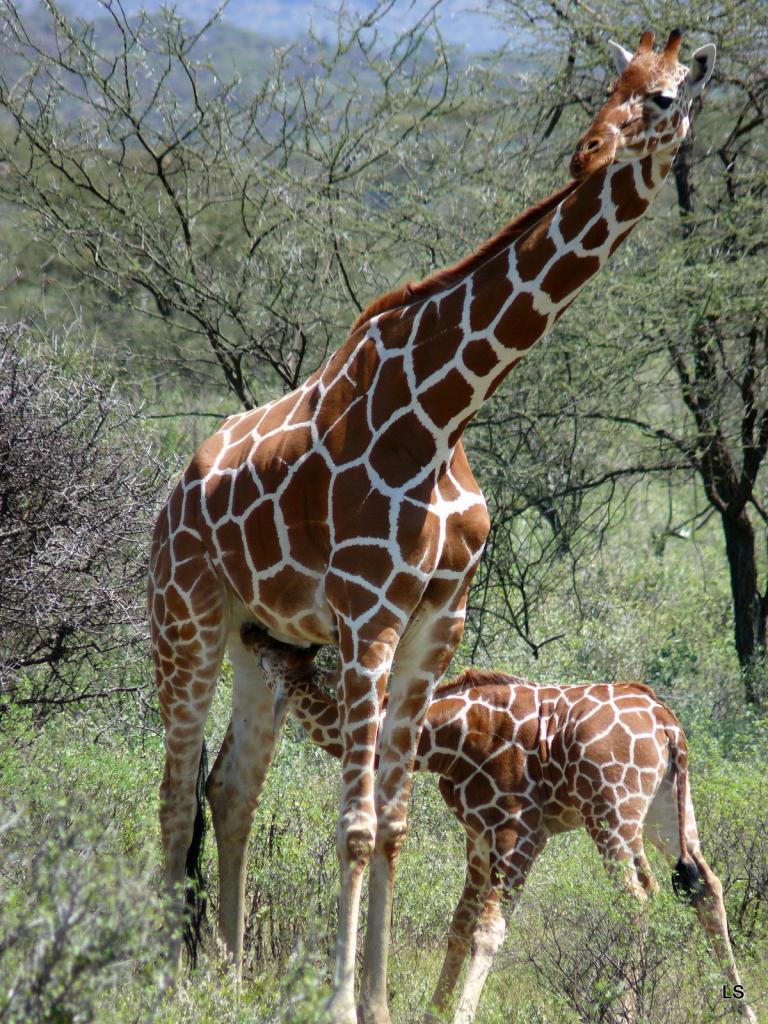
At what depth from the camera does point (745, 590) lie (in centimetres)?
1027

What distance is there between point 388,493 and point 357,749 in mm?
945

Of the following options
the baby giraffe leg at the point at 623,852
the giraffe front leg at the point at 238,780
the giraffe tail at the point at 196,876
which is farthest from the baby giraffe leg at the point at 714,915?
the giraffe tail at the point at 196,876

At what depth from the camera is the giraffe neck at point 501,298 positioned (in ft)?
14.0

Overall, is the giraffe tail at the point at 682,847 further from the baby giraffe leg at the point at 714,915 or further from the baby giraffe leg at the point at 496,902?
the baby giraffe leg at the point at 496,902

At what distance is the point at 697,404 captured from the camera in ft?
31.3

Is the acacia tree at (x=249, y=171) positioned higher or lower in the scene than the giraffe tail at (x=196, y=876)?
higher

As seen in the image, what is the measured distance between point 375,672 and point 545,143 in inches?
317

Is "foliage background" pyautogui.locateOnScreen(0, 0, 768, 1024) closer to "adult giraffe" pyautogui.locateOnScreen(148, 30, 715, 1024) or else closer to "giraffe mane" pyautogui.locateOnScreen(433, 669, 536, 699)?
"giraffe mane" pyautogui.locateOnScreen(433, 669, 536, 699)

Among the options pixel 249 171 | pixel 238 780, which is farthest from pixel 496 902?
pixel 249 171

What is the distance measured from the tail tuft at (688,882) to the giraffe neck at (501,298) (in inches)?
91.0

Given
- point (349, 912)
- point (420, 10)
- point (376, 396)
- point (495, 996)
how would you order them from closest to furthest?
point (349, 912) < point (376, 396) < point (495, 996) < point (420, 10)

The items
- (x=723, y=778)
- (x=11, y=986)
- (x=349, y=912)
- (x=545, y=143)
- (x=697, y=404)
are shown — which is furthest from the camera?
(x=545, y=143)

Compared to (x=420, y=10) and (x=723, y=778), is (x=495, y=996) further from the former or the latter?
(x=420, y=10)

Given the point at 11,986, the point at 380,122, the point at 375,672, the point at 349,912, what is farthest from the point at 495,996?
the point at 380,122
